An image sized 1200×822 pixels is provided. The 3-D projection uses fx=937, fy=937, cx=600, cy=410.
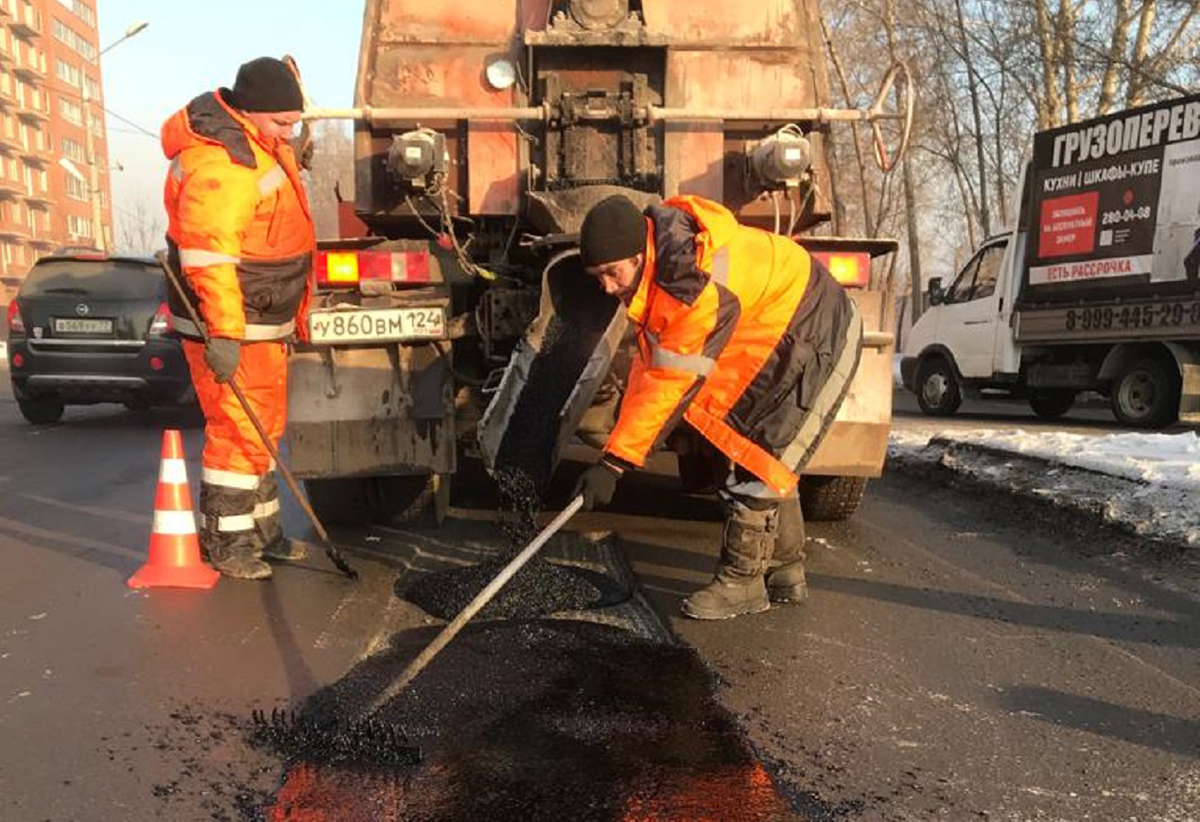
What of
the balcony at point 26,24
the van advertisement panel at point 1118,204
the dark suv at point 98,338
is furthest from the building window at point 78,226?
the van advertisement panel at point 1118,204

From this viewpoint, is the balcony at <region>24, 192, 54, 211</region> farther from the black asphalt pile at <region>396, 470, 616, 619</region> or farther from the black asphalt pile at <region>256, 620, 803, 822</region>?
the black asphalt pile at <region>256, 620, 803, 822</region>

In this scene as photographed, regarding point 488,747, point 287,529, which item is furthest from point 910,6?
point 488,747

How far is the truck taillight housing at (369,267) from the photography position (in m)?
4.35

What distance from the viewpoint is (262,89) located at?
387 cm

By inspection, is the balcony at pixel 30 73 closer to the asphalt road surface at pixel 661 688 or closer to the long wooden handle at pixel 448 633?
the asphalt road surface at pixel 661 688

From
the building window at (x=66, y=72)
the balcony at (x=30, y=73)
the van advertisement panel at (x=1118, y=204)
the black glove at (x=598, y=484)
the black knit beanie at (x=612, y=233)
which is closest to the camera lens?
the black knit beanie at (x=612, y=233)

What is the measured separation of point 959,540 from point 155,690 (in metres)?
3.83

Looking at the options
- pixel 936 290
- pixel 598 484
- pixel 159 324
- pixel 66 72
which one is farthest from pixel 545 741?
pixel 66 72

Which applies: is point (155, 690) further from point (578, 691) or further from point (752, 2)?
point (752, 2)

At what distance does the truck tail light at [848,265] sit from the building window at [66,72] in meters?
70.8

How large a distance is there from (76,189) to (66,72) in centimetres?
783

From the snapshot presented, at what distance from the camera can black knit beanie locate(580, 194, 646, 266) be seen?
306 centimetres

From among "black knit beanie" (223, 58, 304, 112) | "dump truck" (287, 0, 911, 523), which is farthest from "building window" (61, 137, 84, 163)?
"black knit beanie" (223, 58, 304, 112)

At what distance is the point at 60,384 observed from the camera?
8875mm
